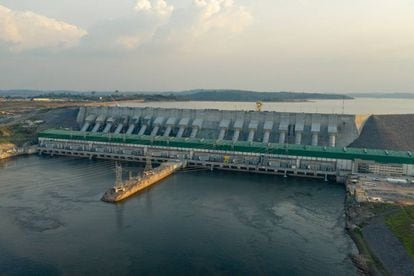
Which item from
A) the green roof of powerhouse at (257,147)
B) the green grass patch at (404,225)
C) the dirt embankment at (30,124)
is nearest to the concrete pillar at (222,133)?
the green roof of powerhouse at (257,147)

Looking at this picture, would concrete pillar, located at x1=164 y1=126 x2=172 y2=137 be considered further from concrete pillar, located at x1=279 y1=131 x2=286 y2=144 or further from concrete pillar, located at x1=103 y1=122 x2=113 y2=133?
concrete pillar, located at x1=279 y1=131 x2=286 y2=144

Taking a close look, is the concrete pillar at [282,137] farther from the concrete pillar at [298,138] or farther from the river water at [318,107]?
the river water at [318,107]

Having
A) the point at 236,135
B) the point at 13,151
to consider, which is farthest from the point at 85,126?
the point at 236,135

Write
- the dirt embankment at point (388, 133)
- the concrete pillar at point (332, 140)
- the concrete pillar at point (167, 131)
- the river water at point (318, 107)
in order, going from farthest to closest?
the river water at point (318, 107) → the concrete pillar at point (167, 131) → the concrete pillar at point (332, 140) → the dirt embankment at point (388, 133)

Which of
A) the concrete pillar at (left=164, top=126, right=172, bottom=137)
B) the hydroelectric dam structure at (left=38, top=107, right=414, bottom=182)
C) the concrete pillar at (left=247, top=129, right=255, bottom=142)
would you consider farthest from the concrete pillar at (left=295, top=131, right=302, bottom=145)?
the concrete pillar at (left=164, top=126, right=172, bottom=137)

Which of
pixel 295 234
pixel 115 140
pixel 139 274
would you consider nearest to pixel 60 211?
pixel 139 274

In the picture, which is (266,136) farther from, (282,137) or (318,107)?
(318,107)
